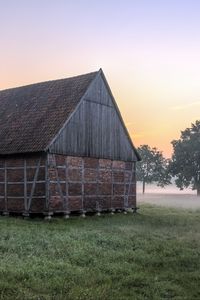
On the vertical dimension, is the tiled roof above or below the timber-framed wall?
above

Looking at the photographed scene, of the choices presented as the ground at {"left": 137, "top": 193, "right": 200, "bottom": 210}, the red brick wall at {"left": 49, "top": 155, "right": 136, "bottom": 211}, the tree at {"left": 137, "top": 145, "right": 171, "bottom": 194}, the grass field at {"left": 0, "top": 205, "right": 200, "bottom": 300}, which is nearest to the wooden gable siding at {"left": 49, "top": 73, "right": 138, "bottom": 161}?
the red brick wall at {"left": 49, "top": 155, "right": 136, "bottom": 211}

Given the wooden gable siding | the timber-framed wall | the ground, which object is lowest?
the ground

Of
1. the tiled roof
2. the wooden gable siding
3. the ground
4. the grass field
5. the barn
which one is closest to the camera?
the grass field

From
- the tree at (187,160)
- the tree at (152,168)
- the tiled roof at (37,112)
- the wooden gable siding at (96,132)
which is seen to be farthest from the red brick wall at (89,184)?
the tree at (152,168)

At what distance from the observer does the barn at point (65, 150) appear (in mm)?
28289

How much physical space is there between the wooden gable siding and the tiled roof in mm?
652

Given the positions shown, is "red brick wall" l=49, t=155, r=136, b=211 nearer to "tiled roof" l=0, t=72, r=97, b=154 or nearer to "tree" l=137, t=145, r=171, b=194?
"tiled roof" l=0, t=72, r=97, b=154

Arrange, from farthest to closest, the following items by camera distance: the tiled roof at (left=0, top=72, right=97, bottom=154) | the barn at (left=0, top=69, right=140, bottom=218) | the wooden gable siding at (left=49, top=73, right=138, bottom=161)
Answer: the wooden gable siding at (left=49, top=73, right=138, bottom=161), the tiled roof at (left=0, top=72, right=97, bottom=154), the barn at (left=0, top=69, right=140, bottom=218)

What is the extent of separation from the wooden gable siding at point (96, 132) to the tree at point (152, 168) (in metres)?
40.3

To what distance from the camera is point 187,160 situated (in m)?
69.8

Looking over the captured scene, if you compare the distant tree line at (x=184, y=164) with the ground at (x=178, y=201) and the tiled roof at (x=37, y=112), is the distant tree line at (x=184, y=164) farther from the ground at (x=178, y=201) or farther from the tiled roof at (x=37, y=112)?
the tiled roof at (x=37, y=112)

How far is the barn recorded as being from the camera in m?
28.3

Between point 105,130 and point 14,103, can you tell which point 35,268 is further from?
point 14,103

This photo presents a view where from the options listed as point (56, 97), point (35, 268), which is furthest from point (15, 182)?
point (35, 268)
